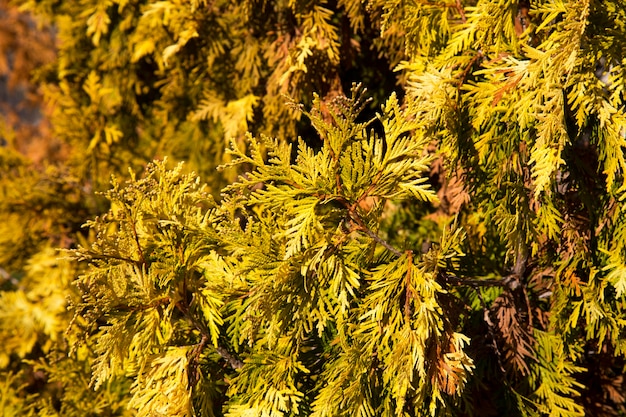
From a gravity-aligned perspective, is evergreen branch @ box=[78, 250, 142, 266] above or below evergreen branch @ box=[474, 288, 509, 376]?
above

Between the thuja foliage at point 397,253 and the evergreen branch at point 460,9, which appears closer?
the thuja foliage at point 397,253

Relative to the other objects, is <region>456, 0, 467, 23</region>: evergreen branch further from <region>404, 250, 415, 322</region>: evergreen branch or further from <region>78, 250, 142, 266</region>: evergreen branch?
<region>78, 250, 142, 266</region>: evergreen branch

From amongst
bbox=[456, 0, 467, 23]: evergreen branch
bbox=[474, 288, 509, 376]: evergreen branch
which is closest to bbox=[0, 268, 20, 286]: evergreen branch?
bbox=[474, 288, 509, 376]: evergreen branch

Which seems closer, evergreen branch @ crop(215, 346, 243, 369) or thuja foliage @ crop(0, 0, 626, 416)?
thuja foliage @ crop(0, 0, 626, 416)

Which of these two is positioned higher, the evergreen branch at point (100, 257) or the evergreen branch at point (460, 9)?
the evergreen branch at point (460, 9)

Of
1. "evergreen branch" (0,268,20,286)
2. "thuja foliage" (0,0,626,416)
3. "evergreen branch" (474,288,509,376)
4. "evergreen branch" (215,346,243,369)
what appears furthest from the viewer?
"evergreen branch" (0,268,20,286)

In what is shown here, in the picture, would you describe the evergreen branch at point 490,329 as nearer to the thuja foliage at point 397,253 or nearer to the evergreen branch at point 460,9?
the thuja foliage at point 397,253

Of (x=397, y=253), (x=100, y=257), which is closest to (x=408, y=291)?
(x=397, y=253)

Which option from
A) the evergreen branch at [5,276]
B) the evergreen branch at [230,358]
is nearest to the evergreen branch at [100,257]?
the evergreen branch at [230,358]

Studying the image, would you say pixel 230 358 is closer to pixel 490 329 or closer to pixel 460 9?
pixel 490 329
